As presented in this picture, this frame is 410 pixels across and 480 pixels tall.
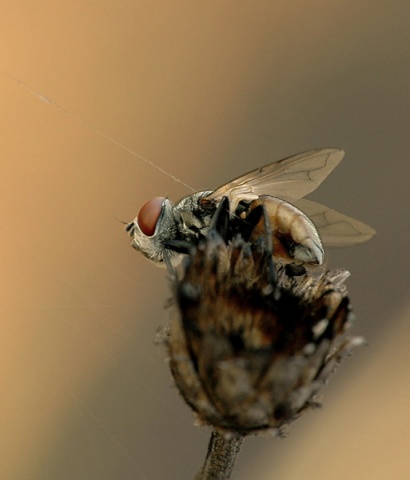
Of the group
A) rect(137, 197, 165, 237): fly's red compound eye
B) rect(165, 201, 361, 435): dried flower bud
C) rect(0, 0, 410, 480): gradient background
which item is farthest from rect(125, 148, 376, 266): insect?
rect(0, 0, 410, 480): gradient background

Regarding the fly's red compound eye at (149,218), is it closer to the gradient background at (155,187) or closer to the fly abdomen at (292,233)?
the fly abdomen at (292,233)

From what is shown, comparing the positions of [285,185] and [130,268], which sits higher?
[285,185]

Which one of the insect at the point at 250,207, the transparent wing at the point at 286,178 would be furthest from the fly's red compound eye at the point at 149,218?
the transparent wing at the point at 286,178

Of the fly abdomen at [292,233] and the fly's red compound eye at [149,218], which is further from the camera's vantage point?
the fly's red compound eye at [149,218]

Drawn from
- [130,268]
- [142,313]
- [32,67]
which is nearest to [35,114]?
[32,67]

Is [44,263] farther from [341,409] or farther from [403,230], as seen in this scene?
[403,230]

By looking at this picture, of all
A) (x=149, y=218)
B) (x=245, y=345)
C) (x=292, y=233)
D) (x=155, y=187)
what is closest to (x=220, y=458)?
(x=245, y=345)

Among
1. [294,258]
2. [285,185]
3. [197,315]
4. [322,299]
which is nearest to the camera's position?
[197,315]
